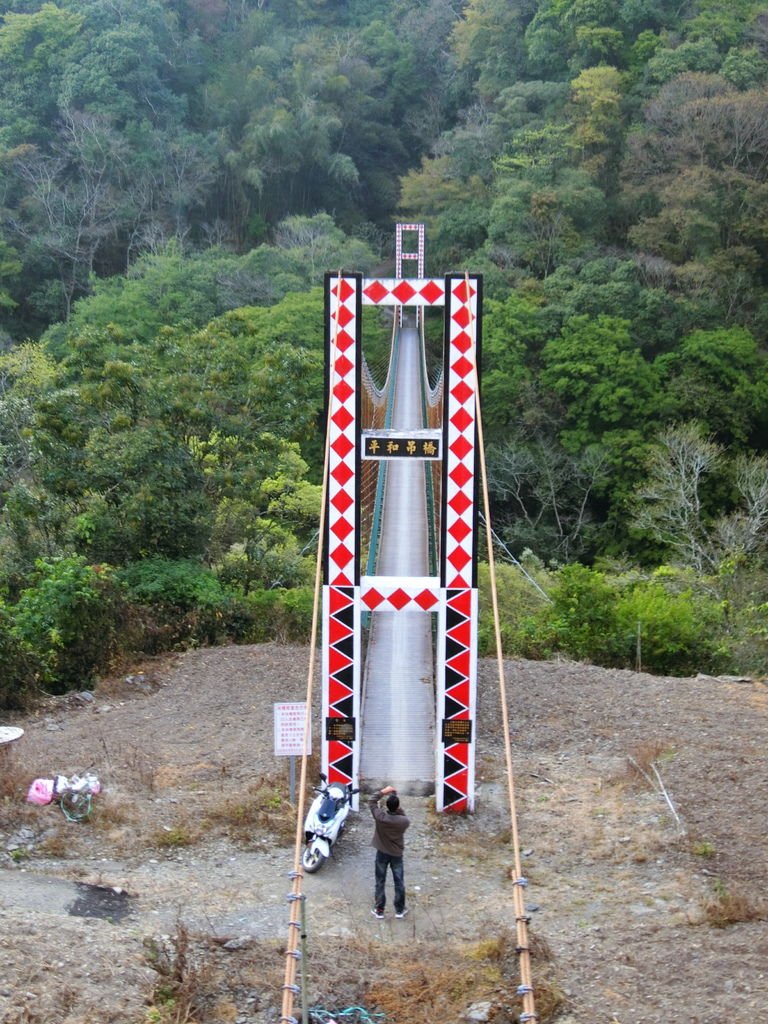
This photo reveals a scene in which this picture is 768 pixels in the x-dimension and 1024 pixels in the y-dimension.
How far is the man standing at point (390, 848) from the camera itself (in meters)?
5.15

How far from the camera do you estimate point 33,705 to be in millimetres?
8484

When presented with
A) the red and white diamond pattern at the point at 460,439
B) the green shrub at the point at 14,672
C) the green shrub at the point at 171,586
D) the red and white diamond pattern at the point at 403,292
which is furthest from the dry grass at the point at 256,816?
the green shrub at the point at 171,586

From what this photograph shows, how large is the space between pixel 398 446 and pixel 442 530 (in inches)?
21.0

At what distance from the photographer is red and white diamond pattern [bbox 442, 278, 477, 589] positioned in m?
6.23

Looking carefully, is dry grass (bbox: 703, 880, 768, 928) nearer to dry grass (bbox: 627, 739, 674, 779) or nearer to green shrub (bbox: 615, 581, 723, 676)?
dry grass (bbox: 627, 739, 674, 779)

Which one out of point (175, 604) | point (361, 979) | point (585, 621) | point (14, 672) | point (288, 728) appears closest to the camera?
point (361, 979)

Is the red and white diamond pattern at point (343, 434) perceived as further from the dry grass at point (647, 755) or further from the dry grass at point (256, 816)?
the dry grass at point (647, 755)

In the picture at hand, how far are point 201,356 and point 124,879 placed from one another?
7.60 m

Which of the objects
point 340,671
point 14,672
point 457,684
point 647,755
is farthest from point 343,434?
point 14,672

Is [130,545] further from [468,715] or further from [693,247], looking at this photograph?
[693,247]

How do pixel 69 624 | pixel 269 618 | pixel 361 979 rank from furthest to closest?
1. pixel 269 618
2. pixel 69 624
3. pixel 361 979

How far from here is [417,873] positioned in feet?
18.7

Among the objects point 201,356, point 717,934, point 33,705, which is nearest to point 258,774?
point 33,705

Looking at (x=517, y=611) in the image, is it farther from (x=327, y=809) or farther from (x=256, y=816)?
(x=327, y=809)
